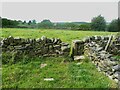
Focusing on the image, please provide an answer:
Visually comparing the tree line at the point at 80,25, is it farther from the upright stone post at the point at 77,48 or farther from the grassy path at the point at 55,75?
the grassy path at the point at 55,75

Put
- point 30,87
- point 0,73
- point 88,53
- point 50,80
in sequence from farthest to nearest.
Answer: point 88,53 → point 0,73 → point 50,80 → point 30,87

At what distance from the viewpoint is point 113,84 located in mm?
10633

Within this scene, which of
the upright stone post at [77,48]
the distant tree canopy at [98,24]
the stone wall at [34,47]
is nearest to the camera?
the stone wall at [34,47]

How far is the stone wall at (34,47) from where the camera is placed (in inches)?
618

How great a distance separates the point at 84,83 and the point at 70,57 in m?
5.26

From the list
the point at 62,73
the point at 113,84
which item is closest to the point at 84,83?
the point at 113,84

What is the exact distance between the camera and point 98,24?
2534 inches

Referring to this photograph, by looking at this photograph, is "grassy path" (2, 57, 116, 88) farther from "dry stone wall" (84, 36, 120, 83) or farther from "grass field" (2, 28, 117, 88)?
"dry stone wall" (84, 36, 120, 83)

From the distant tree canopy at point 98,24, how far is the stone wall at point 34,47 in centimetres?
4197

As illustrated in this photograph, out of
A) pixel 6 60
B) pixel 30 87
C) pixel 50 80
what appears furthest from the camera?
pixel 6 60

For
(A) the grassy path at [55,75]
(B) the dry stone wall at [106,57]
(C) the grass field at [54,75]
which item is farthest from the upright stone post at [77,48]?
(A) the grassy path at [55,75]

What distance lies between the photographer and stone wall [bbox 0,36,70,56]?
15.7 meters

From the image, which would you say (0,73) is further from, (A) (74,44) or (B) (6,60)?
(A) (74,44)

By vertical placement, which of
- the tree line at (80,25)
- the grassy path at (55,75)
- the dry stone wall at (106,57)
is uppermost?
the tree line at (80,25)
